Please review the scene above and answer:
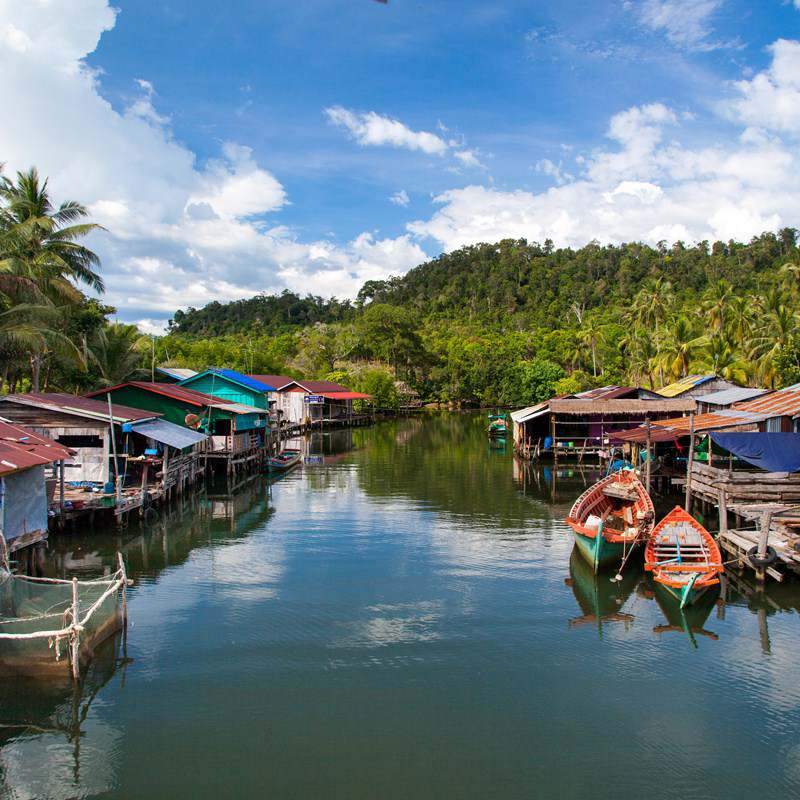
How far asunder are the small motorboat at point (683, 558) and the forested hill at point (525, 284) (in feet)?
217

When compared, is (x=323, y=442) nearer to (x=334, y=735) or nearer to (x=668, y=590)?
(x=668, y=590)

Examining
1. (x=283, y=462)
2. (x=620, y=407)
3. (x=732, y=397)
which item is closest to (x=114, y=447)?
(x=283, y=462)

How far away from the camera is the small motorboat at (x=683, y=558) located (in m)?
14.5

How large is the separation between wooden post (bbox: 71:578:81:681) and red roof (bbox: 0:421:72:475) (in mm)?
4438

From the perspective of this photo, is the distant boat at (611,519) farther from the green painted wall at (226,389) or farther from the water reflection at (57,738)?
the green painted wall at (226,389)

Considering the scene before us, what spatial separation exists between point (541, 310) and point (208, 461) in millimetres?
74459

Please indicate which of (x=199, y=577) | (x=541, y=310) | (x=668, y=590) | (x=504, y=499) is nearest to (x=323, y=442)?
(x=504, y=499)

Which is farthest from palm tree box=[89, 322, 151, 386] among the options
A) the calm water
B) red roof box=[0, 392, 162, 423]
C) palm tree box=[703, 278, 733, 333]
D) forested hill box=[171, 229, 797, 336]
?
forested hill box=[171, 229, 797, 336]

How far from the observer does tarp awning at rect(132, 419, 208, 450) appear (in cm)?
2425

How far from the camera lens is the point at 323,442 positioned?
5016cm

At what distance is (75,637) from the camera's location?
1059 centimetres

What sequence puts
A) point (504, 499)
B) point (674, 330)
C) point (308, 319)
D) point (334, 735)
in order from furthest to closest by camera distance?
1. point (308, 319)
2. point (674, 330)
3. point (504, 499)
4. point (334, 735)

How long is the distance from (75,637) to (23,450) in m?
6.94

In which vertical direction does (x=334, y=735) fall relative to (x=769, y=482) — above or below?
below
